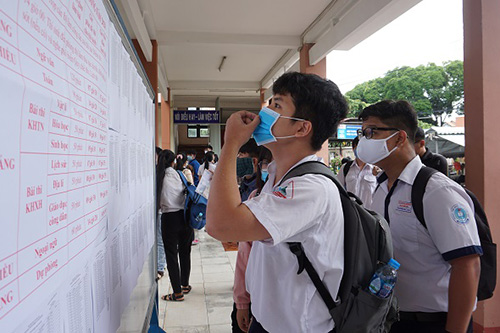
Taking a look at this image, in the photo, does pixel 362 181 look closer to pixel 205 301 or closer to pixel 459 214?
pixel 205 301

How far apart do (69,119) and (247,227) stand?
1.70 ft

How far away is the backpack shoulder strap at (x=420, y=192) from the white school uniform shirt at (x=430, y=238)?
18mm

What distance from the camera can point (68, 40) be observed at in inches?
27.6

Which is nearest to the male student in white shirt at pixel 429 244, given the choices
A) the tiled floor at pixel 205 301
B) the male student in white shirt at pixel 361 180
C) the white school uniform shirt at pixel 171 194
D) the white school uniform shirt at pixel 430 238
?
the white school uniform shirt at pixel 430 238

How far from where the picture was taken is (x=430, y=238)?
4.73ft

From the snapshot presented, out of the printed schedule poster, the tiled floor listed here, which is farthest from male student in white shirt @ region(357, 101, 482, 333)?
the tiled floor

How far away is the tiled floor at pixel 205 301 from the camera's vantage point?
3.30 m

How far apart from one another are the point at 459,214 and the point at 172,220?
3038 millimetres

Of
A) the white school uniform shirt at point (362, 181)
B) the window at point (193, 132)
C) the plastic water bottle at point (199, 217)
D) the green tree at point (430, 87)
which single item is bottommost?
the plastic water bottle at point (199, 217)

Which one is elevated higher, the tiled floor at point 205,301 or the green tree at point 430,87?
the green tree at point 430,87

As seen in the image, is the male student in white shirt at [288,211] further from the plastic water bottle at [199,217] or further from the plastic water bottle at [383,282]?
the plastic water bottle at [199,217]

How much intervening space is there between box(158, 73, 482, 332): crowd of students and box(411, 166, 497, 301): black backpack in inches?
1.0

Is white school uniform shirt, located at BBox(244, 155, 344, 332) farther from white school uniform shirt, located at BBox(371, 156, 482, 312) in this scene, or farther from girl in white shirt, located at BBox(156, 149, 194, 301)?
girl in white shirt, located at BBox(156, 149, 194, 301)

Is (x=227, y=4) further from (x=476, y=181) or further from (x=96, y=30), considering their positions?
(x=96, y=30)
